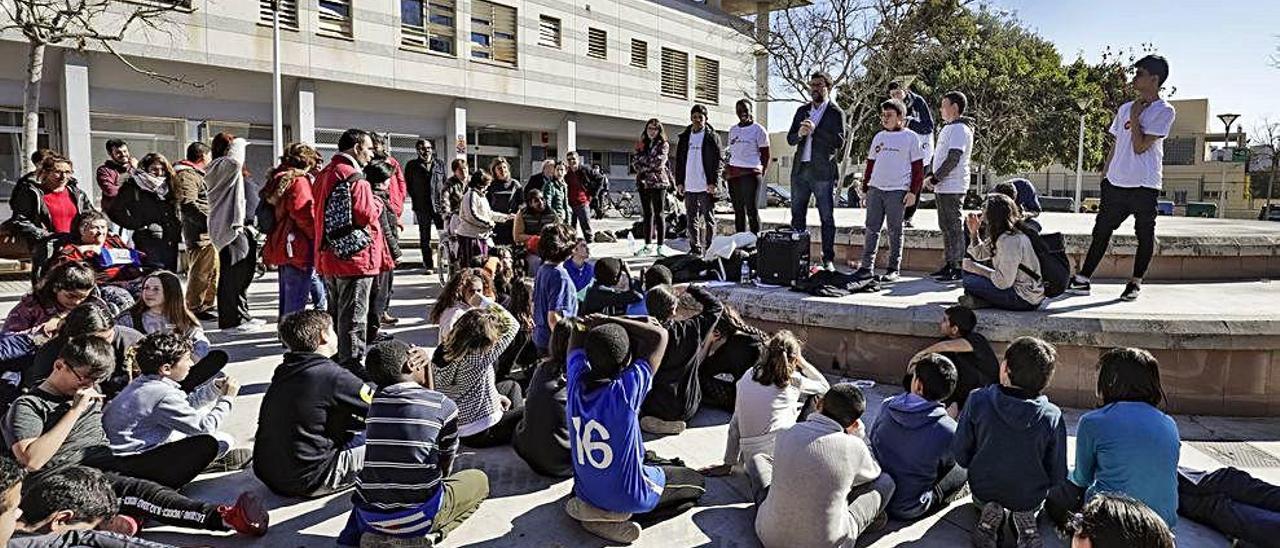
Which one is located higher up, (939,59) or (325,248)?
(939,59)

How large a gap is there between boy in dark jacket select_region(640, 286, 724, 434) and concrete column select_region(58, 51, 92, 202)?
18419mm

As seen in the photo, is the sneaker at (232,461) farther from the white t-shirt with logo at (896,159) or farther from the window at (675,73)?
the window at (675,73)

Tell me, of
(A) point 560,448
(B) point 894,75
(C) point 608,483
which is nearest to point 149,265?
(A) point 560,448

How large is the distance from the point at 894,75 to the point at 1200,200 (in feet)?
112

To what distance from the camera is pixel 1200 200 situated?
48.9m

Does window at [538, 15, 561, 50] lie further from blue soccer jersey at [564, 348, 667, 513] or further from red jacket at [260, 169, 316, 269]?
blue soccer jersey at [564, 348, 667, 513]

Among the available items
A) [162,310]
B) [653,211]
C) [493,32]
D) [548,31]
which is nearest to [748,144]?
[653,211]

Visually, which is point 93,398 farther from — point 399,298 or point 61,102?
point 61,102

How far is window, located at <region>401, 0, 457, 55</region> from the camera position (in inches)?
941

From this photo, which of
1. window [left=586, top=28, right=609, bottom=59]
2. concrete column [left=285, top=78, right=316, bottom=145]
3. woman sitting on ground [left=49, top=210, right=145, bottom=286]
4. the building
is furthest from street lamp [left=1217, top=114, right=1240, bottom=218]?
woman sitting on ground [left=49, top=210, right=145, bottom=286]

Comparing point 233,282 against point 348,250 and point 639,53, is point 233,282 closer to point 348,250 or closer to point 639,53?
point 348,250

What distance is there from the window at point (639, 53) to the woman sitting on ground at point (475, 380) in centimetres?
2804

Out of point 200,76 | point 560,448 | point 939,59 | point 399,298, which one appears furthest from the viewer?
point 939,59

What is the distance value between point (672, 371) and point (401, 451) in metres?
2.16
